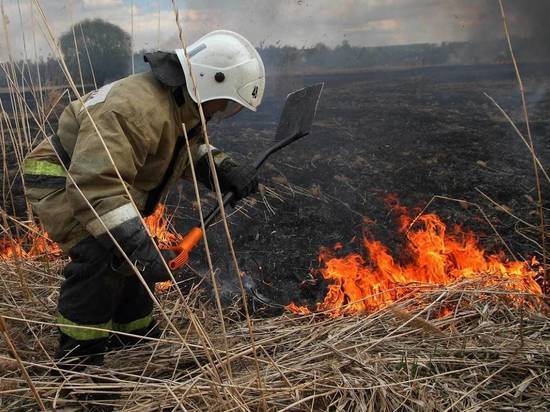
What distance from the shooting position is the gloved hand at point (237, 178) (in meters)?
2.82

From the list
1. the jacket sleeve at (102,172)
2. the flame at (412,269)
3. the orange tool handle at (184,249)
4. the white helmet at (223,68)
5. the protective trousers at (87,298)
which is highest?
the white helmet at (223,68)

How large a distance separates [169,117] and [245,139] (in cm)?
608

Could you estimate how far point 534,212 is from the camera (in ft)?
14.5

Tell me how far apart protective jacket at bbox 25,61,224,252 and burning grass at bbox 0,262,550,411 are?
1.79ft

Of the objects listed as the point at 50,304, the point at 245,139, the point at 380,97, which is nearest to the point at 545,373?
the point at 50,304

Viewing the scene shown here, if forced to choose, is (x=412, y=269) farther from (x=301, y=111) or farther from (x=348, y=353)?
(x=301, y=111)

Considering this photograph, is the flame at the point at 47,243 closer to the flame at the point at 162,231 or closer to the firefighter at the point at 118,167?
the flame at the point at 162,231

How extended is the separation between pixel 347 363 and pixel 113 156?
4.57ft

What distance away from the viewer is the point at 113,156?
1950 mm

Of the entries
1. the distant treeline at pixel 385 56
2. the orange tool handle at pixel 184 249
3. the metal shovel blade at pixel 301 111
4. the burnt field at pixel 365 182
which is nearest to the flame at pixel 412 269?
the burnt field at pixel 365 182

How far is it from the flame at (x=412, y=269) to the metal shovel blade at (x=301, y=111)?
44.3 inches

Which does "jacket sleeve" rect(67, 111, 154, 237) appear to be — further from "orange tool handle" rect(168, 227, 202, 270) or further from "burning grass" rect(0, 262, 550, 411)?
"burning grass" rect(0, 262, 550, 411)

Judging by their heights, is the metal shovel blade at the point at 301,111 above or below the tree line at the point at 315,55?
above

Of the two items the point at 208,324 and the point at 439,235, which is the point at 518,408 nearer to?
the point at 208,324
